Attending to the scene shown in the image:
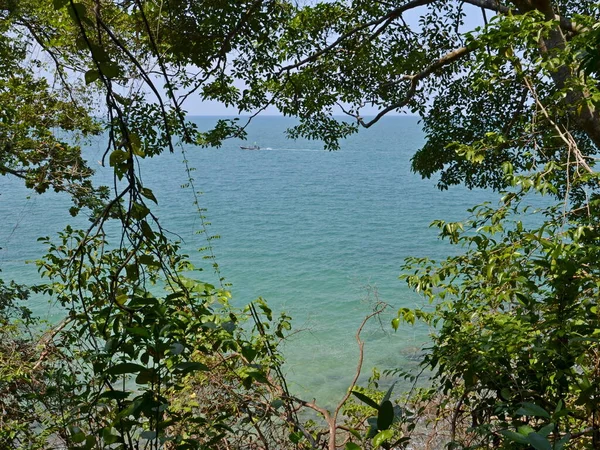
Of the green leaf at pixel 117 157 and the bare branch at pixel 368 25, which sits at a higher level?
the bare branch at pixel 368 25

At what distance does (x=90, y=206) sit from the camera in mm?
5281

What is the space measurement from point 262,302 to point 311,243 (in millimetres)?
16038

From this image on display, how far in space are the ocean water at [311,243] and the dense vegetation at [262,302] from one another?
21.6 inches

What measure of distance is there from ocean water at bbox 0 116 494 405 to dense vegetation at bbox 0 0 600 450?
55cm

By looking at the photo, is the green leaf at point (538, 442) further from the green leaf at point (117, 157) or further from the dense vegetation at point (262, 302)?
the green leaf at point (117, 157)

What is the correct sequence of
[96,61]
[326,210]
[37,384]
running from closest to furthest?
[96,61], [37,384], [326,210]

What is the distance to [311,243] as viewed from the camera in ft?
62.4

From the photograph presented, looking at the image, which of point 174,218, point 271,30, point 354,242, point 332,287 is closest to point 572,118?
point 271,30

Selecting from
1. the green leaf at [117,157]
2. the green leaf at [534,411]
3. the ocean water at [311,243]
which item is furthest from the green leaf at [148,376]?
the ocean water at [311,243]

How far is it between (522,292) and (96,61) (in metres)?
2.29

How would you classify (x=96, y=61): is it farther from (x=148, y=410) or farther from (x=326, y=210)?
(x=326, y=210)

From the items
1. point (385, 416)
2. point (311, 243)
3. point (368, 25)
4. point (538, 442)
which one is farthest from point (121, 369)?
point (311, 243)

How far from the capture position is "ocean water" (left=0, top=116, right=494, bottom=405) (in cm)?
1025

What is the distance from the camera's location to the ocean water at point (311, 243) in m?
10.2
